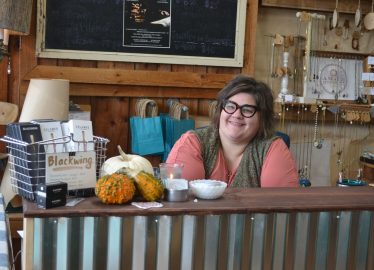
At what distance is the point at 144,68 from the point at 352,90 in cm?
176

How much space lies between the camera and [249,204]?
5.03 ft

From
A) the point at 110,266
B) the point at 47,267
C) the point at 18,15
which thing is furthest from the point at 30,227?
the point at 18,15

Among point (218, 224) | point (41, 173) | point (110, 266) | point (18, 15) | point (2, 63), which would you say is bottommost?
point (110, 266)

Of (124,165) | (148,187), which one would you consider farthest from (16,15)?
(148,187)

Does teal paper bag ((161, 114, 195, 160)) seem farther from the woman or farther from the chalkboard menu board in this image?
the woman

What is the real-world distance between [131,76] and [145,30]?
1.07 feet

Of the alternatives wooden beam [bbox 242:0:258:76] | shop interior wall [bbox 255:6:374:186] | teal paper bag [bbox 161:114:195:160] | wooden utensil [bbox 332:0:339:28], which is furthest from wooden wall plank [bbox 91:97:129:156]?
wooden utensil [bbox 332:0:339:28]

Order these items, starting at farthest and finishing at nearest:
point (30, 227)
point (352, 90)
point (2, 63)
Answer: point (352, 90) < point (2, 63) < point (30, 227)

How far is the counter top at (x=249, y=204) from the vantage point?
1373 millimetres

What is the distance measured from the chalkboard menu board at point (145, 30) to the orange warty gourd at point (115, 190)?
209 centimetres

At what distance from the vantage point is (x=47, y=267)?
53.1 inches

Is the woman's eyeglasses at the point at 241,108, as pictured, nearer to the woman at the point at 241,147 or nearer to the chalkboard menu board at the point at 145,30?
the woman at the point at 241,147

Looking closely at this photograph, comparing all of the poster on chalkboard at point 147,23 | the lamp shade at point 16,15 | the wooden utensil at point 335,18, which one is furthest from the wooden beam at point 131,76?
the wooden utensil at point 335,18

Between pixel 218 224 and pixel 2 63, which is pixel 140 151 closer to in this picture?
pixel 2 63
